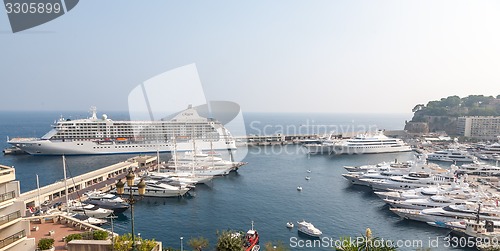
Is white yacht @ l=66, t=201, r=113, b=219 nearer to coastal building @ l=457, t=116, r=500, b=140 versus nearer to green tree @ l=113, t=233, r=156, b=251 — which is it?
green tree @ l=113, t=233, r=156, b=251

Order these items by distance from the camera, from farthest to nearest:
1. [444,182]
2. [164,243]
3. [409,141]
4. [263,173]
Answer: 1. [409,141]
2. [263,173]
3. [444,182]
4. [164,243]

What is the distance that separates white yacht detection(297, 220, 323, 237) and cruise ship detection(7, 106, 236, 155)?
113 ft

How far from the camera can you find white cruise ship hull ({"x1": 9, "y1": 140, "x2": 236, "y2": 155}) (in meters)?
56.0

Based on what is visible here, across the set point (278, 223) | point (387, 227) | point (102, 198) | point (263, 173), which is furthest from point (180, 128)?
point (387, 227)

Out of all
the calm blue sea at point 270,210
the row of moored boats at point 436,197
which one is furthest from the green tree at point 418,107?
the calm blue sea at point 270,210

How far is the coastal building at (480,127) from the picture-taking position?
271 ft

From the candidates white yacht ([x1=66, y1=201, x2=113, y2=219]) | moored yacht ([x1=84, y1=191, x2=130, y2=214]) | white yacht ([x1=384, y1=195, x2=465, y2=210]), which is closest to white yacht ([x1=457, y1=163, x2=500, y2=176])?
white yacht ([x1=384, y1=195, x2=465, y2=210])

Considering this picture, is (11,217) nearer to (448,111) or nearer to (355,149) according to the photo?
(355,149)

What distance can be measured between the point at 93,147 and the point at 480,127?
96361 mm

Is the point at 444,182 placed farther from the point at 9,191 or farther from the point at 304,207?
the point at 9,191

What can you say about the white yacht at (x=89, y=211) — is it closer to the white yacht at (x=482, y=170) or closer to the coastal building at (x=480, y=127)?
the white yacht at (x=482, y=170)

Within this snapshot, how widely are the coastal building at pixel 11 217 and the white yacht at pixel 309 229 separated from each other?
17316 millimetres

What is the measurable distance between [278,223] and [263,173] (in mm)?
19645

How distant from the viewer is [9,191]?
11094 millimetres
